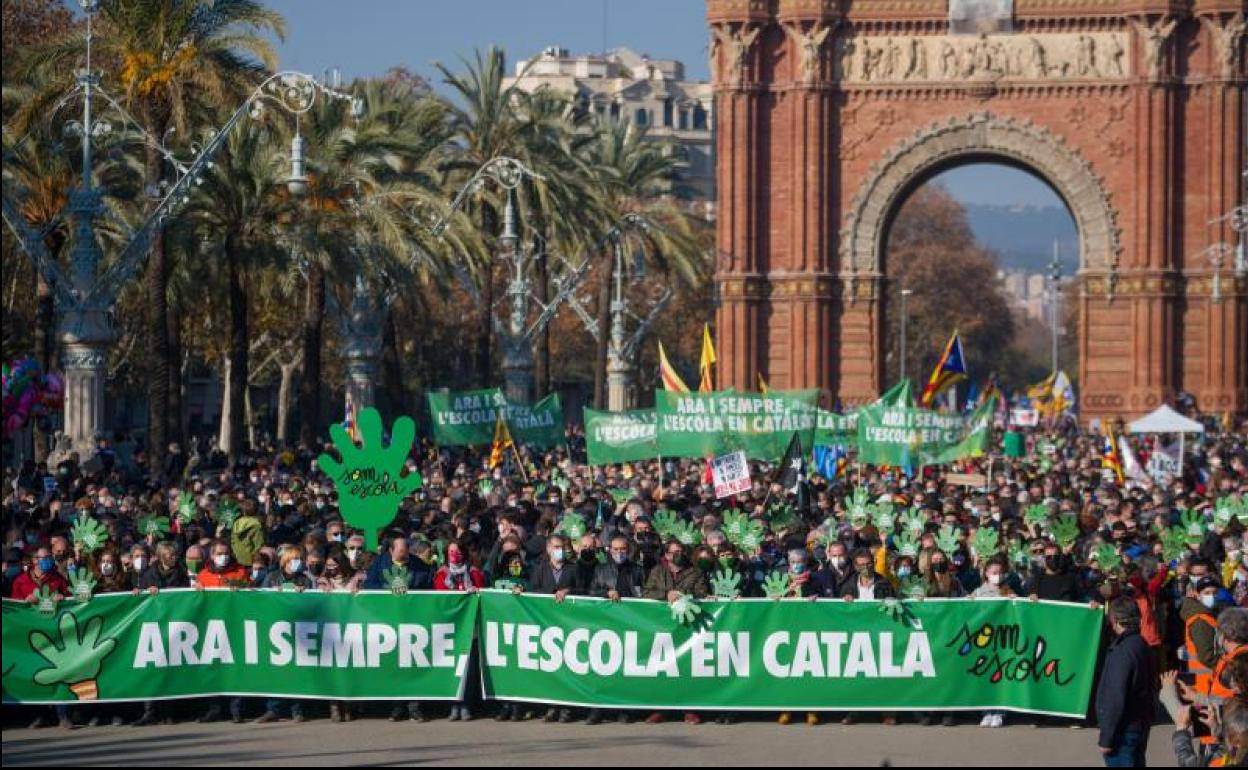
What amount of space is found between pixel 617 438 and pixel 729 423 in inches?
60.9

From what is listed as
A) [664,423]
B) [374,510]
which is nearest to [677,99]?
[664,423]

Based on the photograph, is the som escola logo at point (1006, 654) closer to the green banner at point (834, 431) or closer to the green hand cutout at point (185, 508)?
the green hand cutout at point (185, 508)

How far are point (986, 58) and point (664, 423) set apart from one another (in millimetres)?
30044

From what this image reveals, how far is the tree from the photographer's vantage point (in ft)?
424

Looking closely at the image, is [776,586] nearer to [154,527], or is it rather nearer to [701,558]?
[701,558]

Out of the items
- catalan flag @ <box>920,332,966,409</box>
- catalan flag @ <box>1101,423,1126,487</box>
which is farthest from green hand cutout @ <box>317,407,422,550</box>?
catalan flag @ <box>920,332,966,409</box>

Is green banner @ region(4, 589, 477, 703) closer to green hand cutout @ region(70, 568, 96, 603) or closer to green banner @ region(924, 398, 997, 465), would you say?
green hand cutout @ region(70, 568, 96, 603)

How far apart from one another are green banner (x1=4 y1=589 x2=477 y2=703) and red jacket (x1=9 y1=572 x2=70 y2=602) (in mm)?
366

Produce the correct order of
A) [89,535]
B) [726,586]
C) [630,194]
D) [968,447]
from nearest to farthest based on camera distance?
[726,586] → [89,535] → [968,447] → [630,194]

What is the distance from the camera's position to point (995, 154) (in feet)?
198

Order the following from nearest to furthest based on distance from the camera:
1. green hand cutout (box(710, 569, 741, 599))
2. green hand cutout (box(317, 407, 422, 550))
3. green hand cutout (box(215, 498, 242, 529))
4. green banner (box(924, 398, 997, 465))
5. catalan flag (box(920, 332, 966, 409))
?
green hand cutout (box(710, 569, 741, 599)) → green hand cutout (box(317, 407, 422, 550)) → green hand cutout (box(215, 498, 242, 529)) → green banner (box(924, 398, 997, 465)) → catalan flag (box(920, 332, 966, 409))

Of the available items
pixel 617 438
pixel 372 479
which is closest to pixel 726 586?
pixel 372 479

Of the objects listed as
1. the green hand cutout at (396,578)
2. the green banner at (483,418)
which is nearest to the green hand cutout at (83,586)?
the green hand cutout at (396,578)

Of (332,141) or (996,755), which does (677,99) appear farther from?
(996,755)
